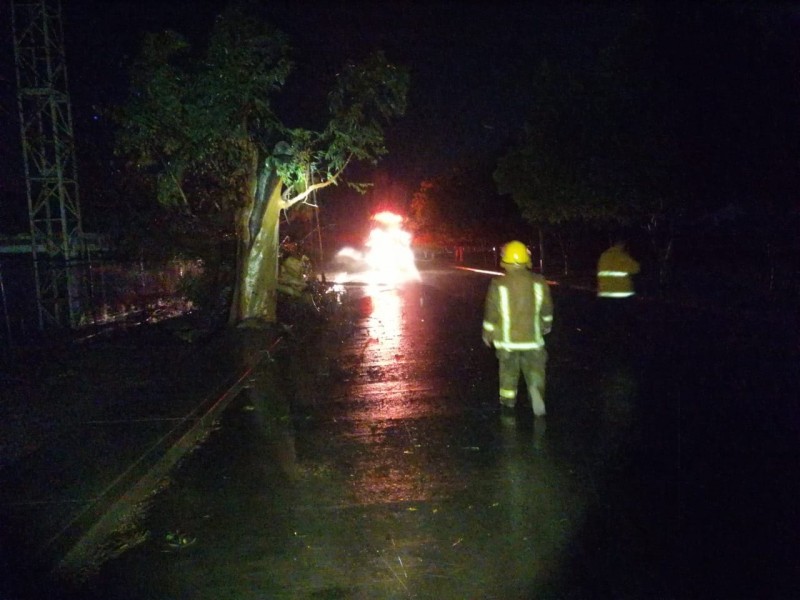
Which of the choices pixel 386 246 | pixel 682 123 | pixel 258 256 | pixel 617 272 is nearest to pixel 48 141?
pixel 258 256

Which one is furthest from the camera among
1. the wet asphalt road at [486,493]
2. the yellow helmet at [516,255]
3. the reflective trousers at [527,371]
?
the reflective trousers at [527,371]

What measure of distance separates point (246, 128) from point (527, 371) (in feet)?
32.1

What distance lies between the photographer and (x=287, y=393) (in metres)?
11.2

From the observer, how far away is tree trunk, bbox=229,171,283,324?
58.0 feet

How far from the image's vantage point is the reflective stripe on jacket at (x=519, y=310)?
8109 millimetres

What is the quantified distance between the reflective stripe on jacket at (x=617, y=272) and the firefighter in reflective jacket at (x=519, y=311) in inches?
306

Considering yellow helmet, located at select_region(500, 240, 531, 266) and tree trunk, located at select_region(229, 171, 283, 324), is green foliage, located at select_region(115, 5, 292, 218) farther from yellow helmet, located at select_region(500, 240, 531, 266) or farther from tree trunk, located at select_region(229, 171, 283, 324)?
yellow helmet, located at select_region(500, 240, 531, 266)

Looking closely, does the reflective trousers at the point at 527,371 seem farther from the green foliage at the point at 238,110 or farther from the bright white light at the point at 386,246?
the bright white light at the point at 386,246

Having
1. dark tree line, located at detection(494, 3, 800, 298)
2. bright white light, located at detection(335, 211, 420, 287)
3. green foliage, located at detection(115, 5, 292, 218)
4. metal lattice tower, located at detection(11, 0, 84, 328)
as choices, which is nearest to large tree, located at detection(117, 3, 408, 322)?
green foliage, located at detection(115, 5, 292, 218)

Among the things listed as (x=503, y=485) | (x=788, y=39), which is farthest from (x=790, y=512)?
(x=788, y=39)

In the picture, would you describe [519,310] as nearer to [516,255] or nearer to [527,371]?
[516,255]

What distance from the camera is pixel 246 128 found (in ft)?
52.2

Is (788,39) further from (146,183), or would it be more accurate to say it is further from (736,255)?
(146,183)

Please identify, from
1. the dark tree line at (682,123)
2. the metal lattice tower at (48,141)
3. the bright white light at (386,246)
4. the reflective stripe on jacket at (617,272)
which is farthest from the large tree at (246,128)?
the bright white light at (386,246)
